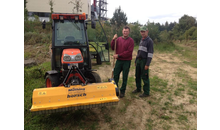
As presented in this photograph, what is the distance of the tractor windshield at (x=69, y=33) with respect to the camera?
4.01 m

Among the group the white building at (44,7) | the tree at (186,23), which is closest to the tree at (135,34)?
the white building at (44,7)

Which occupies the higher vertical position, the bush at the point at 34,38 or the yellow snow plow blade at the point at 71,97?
the bush at the point at 34,38

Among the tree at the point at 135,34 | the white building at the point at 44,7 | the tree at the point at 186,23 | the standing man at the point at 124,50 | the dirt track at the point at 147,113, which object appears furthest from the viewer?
the tree at the point at 186,23

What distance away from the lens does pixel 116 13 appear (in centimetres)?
2334

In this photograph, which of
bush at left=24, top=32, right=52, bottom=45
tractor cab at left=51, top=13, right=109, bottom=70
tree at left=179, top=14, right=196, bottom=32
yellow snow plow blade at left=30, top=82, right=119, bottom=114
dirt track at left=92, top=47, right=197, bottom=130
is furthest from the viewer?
tree at left=179, top=14, right=196, bottom=32

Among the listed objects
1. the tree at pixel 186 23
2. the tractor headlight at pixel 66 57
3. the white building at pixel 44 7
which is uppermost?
the white building at pixel 44 7

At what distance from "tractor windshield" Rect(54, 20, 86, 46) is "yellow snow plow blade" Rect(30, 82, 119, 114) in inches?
56.9

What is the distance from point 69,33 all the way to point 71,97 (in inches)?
77.2

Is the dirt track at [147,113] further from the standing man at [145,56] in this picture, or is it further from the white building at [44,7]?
the white building at [44,7]

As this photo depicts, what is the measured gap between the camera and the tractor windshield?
158 inches

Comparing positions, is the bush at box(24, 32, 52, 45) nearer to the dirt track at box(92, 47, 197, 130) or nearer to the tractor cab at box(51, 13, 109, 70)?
the tractor cab at box(51, 13, 109, 70)

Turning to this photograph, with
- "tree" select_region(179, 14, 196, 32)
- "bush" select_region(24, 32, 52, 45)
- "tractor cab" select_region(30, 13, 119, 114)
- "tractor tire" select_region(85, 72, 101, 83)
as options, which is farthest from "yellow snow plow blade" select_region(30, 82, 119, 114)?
"tree" select_region(179, 14, 196, 32)

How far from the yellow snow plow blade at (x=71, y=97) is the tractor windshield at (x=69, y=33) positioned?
144 centimetres
